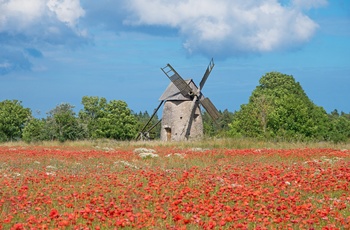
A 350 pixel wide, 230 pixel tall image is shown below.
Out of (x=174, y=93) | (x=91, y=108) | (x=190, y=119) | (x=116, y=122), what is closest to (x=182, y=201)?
(x=190, y=119)

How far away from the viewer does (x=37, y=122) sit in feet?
254

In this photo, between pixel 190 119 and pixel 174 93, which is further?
pixel 174 93

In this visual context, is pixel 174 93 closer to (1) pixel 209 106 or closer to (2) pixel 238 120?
(1) pixel 209 106

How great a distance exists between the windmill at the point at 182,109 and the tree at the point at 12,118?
1285 inches

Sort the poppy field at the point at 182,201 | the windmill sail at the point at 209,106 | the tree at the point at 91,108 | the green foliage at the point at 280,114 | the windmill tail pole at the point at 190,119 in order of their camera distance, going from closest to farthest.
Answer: the poppy field at the point at 182,201 → the windmill tail pole at the point at 190,119 → the windmill sail at the point at 209,106 → the green foliage at the point at 280,114 → the tree at the point at 91,108

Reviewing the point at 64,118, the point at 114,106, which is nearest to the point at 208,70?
the point at 64,118

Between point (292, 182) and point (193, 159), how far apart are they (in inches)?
382

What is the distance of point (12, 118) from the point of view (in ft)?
260

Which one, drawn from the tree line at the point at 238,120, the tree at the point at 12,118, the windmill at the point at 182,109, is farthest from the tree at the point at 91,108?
the windmill at the point at 182,109

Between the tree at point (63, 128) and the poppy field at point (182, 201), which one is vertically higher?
the tree at point (63, 128)

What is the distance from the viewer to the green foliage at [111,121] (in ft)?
264

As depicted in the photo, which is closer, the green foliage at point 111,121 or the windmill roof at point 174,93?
the windmill roof at point 174,93

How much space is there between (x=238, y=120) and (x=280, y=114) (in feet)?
49.5

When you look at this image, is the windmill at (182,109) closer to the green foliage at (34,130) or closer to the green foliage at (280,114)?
the green foliage at (280,114)
